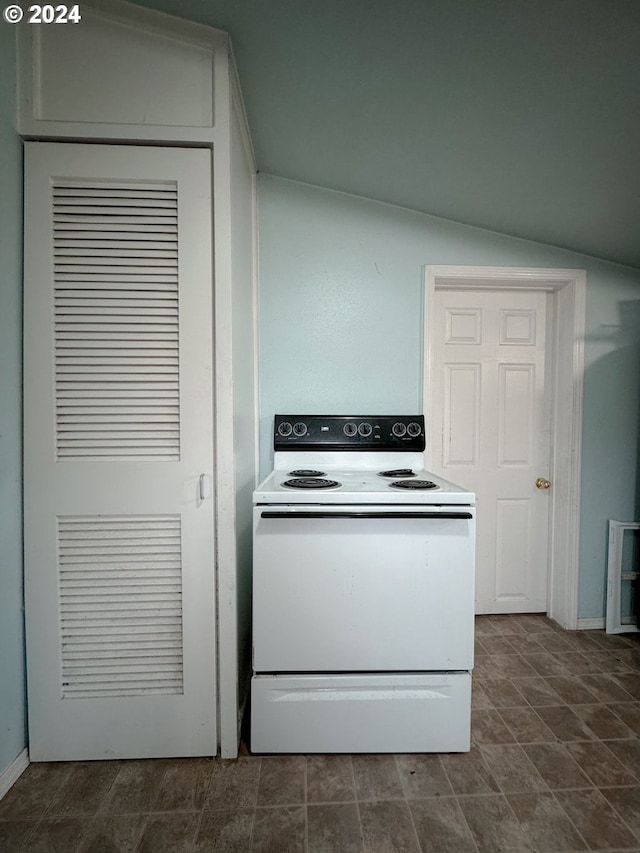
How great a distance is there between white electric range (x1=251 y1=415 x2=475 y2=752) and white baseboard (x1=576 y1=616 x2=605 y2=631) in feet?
4.25

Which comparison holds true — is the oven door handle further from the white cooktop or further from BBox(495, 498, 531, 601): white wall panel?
BBox(495, 498, 531, 601): white wall panel

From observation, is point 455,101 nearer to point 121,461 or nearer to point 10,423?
point 121,461

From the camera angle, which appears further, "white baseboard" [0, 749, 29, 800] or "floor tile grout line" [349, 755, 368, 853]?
"white baseboard" [0, 749, 29, 800]

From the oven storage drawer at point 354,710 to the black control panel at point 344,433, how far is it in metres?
0.97

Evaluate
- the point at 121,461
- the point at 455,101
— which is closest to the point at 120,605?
the point at 121,461

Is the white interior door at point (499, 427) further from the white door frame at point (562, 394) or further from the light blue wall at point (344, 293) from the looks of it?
the light blue wall at point (344, 293)

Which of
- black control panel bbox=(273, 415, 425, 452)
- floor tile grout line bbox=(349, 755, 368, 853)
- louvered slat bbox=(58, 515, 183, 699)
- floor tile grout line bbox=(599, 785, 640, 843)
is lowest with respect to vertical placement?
floor tile grout line bbox=(349, 755, 368, 853)

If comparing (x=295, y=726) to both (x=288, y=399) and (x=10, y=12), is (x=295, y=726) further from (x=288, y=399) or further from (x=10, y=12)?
(x=10, y=12)

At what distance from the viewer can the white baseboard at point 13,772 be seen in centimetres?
121

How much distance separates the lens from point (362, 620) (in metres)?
1.30

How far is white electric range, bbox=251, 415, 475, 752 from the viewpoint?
1293mm

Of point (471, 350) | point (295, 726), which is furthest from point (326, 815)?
point (471, 350)

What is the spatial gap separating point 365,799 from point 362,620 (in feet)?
1.70

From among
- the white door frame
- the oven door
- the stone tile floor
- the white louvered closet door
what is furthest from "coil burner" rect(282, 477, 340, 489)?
the stone tile floor
